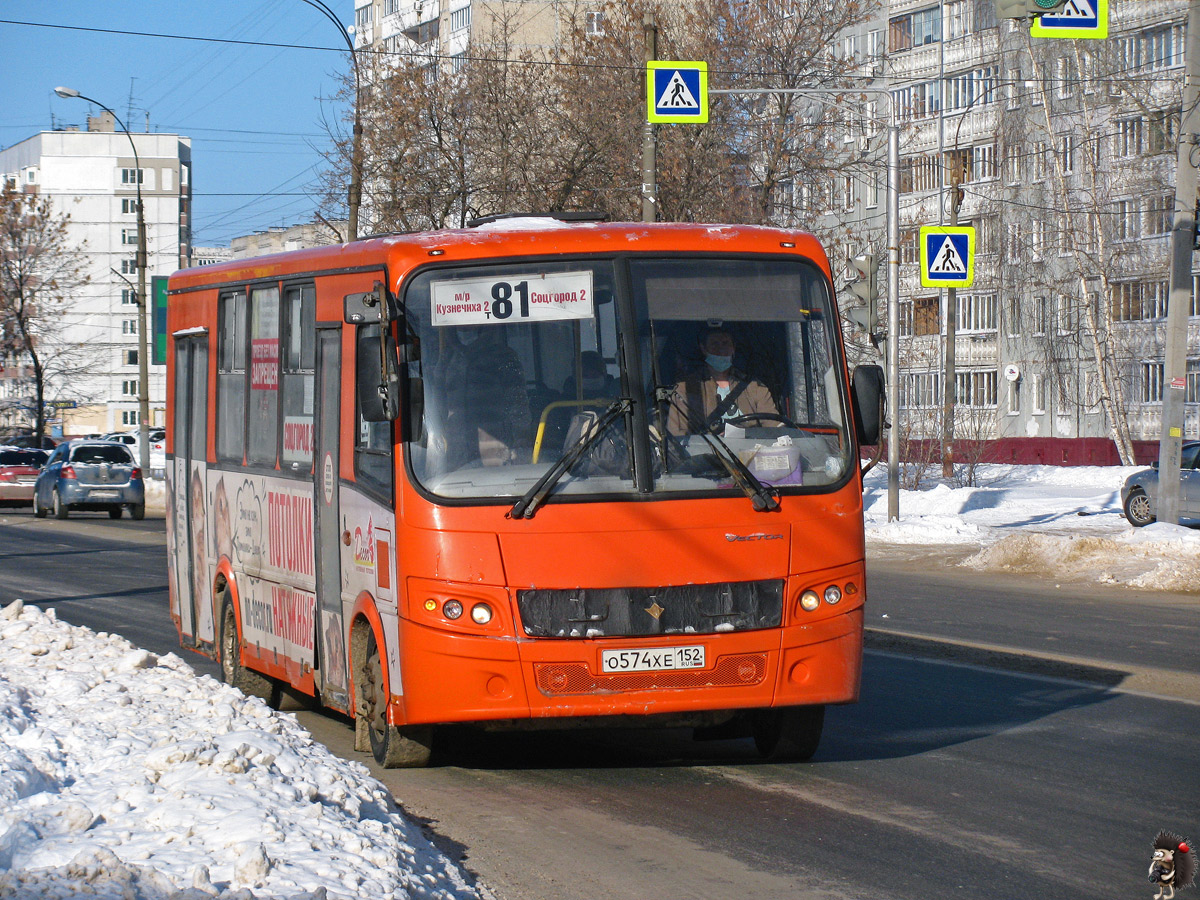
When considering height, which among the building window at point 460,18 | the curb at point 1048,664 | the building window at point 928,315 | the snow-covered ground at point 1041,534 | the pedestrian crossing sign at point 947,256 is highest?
the building window at point 460,18

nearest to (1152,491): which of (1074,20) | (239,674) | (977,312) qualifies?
(1074,20)

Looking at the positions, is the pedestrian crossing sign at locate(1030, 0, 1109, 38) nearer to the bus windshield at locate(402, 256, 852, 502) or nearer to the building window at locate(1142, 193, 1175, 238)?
the bus windshield at locate(402, 256, 852, 502)

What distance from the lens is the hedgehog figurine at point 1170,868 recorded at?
5375 mm

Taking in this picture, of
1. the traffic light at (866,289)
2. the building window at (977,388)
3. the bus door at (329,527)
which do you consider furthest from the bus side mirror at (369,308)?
the building window at (977,388)

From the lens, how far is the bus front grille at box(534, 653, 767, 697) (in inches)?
286

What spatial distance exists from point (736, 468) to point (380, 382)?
1.67m

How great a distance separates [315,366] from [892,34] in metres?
62.7

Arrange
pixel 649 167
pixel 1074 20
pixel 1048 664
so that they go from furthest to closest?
pixel 649 167
pixel 1074 20
pixel 1048 664

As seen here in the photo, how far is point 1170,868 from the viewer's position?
5.36 metres

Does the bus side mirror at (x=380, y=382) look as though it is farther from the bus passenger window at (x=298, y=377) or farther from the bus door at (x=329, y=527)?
the bus passenger window at (x=298, y=377)

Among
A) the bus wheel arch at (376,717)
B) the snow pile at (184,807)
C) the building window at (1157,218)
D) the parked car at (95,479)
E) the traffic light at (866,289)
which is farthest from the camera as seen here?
the building window at (1157,218)

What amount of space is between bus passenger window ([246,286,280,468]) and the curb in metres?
4.64

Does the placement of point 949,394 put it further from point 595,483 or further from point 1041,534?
point 595,483

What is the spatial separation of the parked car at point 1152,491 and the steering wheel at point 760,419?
2013 centimetres
